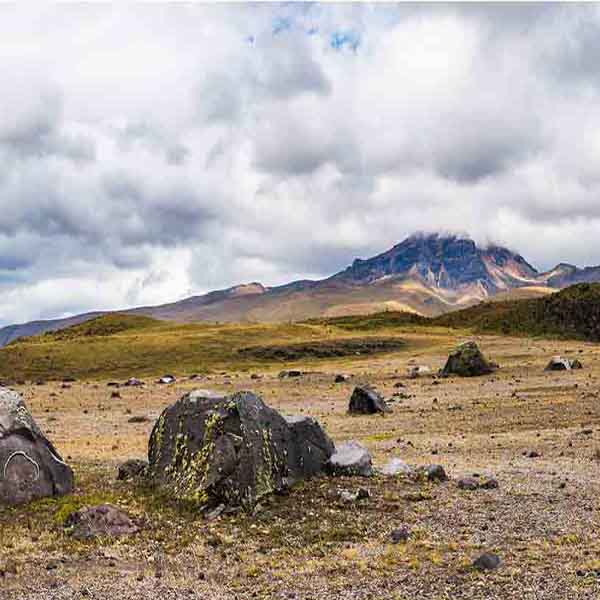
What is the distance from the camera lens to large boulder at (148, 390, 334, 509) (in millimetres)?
22328

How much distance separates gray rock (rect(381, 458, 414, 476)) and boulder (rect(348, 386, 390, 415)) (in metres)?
21.2

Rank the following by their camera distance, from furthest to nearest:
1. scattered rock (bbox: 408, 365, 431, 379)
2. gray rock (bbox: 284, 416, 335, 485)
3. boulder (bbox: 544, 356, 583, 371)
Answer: scattered rock (bbox: 408, 365, 431, 379) → boulder (bbox: 544, 356, 583, 371) → gray rock (bbox: 284, 416, 335, 485)

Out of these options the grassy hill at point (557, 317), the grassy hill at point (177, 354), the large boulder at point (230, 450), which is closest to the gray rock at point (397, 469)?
the large boulder at point (230, 450)

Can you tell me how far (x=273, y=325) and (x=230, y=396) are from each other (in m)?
137

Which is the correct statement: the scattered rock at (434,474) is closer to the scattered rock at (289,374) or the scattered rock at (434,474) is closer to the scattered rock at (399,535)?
the scattered rock at (399,535)

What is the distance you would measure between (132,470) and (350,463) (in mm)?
7726

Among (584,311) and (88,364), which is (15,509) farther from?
(584,311)

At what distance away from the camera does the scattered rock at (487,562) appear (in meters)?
16.5

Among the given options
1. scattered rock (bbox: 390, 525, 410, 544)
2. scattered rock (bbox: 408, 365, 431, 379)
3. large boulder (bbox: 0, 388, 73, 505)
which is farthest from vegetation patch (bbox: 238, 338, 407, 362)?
scattered rock (bbox: 390, 525, 410, 544)

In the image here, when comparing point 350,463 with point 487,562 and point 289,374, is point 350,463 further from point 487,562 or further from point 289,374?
point 289,374

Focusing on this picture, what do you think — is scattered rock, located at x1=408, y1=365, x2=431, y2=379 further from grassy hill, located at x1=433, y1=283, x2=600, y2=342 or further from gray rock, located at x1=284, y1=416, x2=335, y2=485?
grassy hill, located at x1=433, y1=283, x2=600, y2=342

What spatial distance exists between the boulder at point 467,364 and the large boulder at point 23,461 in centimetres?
5325

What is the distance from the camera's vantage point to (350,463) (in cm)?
2558

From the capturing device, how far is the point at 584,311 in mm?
130375
